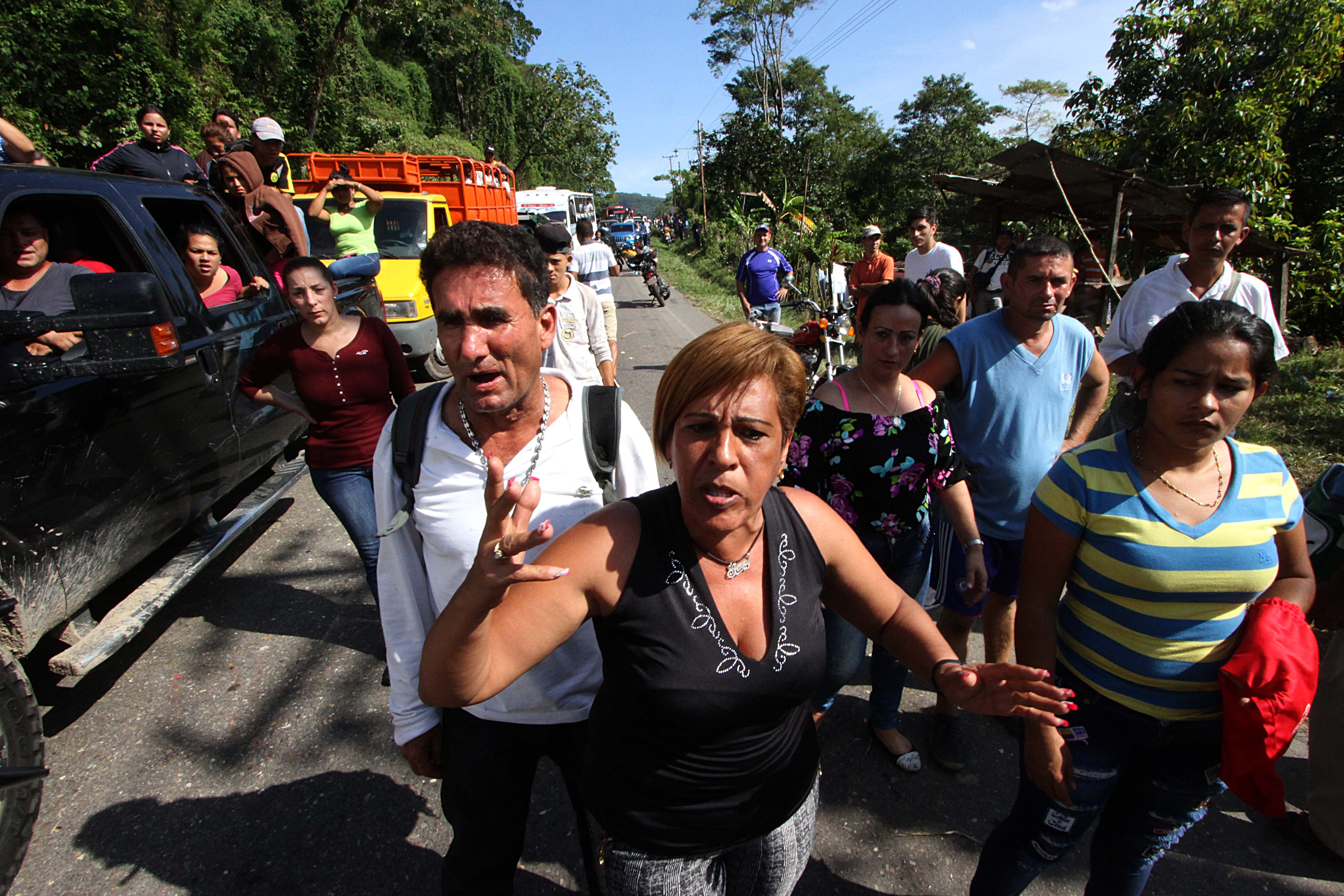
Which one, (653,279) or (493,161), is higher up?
(493,161)

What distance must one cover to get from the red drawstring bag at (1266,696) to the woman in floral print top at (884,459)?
927mm

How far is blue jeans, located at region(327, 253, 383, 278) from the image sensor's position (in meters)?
4.84

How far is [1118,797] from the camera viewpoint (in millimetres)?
1808

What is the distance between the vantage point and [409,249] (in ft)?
29.0

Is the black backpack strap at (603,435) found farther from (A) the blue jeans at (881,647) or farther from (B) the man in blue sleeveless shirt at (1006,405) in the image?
(B) the man in blue sleeveless shirt at (1006,405)

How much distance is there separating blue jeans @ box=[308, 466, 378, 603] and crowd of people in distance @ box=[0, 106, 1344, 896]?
1.47 meters

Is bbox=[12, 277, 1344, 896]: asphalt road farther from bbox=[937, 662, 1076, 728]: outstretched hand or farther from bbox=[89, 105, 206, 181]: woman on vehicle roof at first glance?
bbox=[89, 105, 206, 181]: woman on vehicle roof

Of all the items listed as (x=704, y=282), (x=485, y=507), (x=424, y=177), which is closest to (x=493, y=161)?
(x=424, y=177)

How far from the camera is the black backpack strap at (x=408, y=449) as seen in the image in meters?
1.51

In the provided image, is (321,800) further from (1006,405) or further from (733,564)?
(1006,405)

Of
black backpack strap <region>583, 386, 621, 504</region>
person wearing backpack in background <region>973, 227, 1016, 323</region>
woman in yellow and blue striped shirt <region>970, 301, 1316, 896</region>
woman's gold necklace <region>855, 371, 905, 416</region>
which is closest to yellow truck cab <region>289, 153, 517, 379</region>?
black backpack strap <region>583, 386, 621, 504</region>

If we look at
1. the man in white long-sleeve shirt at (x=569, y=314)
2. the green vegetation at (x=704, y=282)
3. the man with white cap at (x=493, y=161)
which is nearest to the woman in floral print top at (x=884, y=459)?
the man in white long-sleeve shirt at (x=569, y=314)

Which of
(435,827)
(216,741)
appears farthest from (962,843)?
(216,741)

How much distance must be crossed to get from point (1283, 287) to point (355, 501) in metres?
9.60
